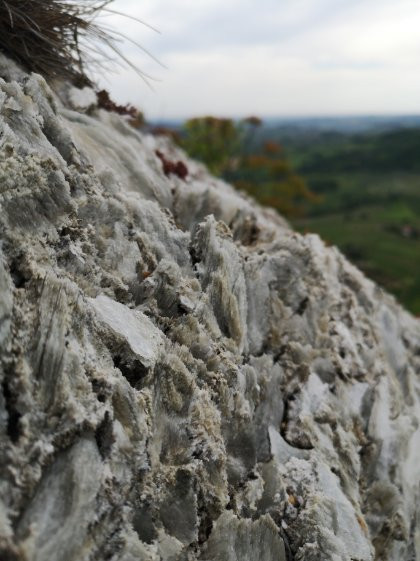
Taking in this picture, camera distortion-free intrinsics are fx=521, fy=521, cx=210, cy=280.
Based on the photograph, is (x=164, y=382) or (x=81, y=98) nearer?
(x=164, y=382)

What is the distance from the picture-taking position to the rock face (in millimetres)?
6430

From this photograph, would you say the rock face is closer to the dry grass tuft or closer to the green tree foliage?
the dry grass tuft

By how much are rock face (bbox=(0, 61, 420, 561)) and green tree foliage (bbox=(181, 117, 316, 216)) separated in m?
61.4

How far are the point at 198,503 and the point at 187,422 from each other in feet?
3.92

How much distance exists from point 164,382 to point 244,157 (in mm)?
80403

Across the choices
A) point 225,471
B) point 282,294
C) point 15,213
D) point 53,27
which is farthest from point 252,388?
point 53,27

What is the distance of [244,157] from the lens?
85.4 m

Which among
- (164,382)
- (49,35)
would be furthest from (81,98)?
(164,382)

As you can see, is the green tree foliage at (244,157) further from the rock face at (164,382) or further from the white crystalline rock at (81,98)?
the rock face at (164,382)

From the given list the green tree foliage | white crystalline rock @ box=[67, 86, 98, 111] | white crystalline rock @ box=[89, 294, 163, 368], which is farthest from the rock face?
the green tree foliage

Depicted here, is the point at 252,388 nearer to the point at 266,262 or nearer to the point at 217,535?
the point at 217,535

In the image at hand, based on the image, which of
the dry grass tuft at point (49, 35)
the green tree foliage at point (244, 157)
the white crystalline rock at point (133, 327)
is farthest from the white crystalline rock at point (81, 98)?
the green tree foliage at point (244, 157)

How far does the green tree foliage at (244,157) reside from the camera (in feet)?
252

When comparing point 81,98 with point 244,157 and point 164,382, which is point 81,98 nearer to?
point 164,382
